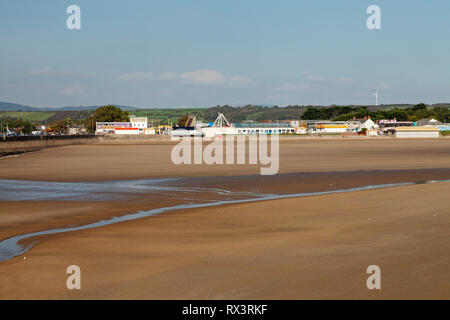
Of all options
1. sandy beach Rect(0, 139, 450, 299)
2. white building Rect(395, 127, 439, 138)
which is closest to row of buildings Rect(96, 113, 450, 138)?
white building Rect(395, 127, 439, 138)

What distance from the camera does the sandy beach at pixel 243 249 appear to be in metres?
7.64

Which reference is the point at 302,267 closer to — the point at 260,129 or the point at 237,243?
the point at 237,243

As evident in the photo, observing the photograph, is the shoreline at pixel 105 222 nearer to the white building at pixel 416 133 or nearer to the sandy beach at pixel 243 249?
the sandy beach at pixel 243 249

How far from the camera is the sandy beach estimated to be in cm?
764

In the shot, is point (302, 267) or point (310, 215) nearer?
point (302, 267)

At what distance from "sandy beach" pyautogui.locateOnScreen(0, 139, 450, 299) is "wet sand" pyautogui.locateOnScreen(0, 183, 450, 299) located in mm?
20

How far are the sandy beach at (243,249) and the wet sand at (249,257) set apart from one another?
2cm

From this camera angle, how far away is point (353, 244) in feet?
34.3

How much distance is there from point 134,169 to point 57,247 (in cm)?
2197

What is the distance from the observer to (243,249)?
1019cm

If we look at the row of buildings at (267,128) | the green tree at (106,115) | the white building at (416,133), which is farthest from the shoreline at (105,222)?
the green tree at (106,115)

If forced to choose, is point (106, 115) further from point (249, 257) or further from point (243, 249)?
point (249, 257)
